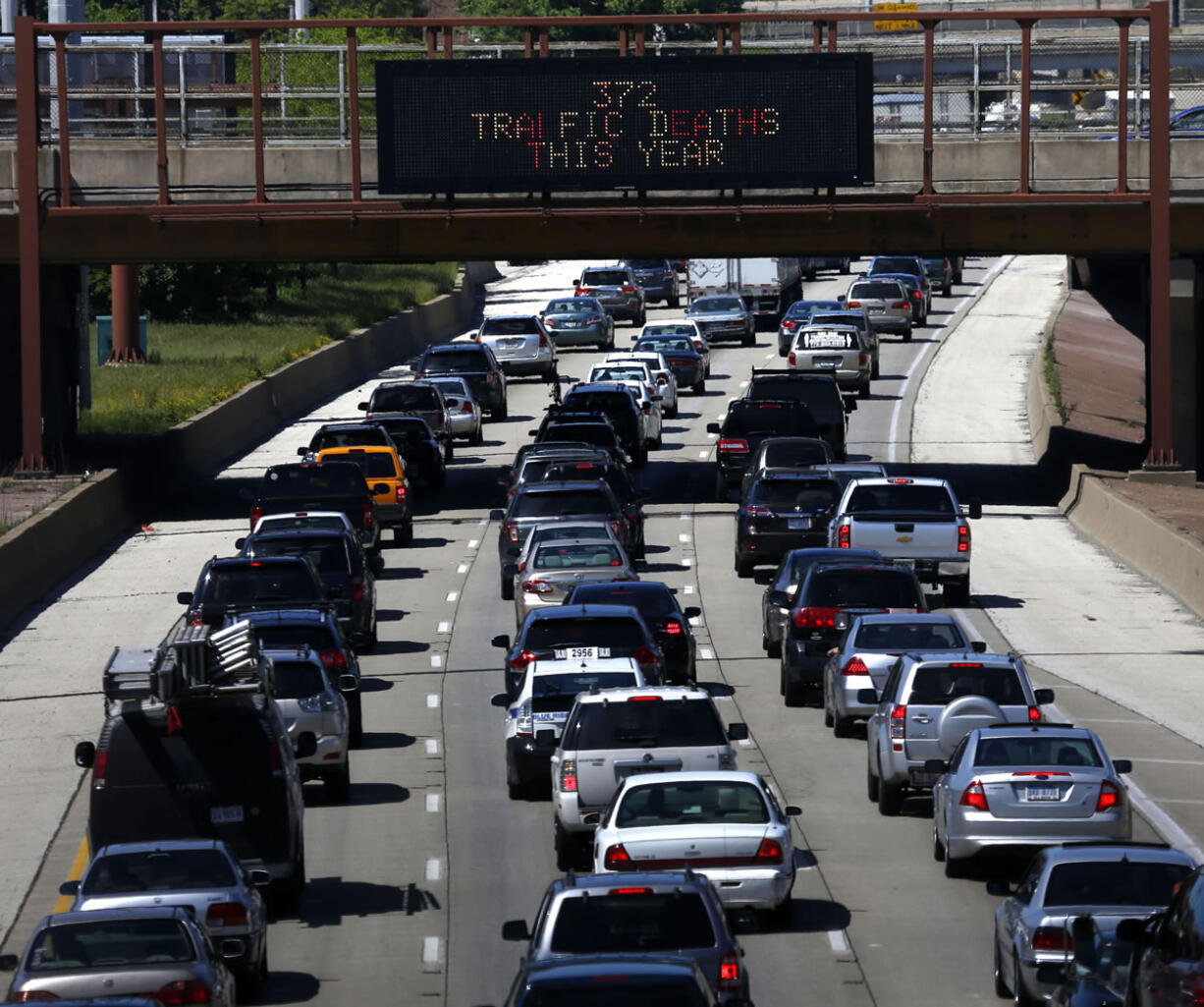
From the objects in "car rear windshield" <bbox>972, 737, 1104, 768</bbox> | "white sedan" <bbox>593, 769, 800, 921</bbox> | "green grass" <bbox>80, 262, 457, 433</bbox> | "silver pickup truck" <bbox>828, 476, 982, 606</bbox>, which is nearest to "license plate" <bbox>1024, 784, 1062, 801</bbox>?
"car rear windshield" <bbox>972, 737, 1104, 768</bbox>

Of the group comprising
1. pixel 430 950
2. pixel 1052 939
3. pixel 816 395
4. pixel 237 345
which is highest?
pixel 237 345

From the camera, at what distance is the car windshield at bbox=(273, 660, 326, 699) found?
73.9ft

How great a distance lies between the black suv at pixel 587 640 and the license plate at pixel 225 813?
22.7ft

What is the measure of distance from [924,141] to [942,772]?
25.1 metres

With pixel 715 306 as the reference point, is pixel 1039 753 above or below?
below

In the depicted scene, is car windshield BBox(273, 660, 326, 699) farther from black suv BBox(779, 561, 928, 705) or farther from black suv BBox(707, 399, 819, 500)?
black suv BBox(707, 399, 819, 500)

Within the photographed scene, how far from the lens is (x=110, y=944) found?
14.0 metres

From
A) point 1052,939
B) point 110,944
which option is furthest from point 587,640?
point 110,944

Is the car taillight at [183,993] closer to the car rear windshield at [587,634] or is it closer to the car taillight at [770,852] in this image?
the car taillight at [770,852]

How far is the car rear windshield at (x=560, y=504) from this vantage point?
3503 cm

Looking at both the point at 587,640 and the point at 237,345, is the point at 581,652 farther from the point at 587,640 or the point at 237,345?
the point at 237,345

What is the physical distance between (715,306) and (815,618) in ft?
157

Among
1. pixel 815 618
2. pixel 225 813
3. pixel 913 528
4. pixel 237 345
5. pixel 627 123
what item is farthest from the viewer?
pixel 237 345

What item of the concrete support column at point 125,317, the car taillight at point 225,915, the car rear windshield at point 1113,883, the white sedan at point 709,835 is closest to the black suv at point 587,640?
the white sedan at point 709,835
